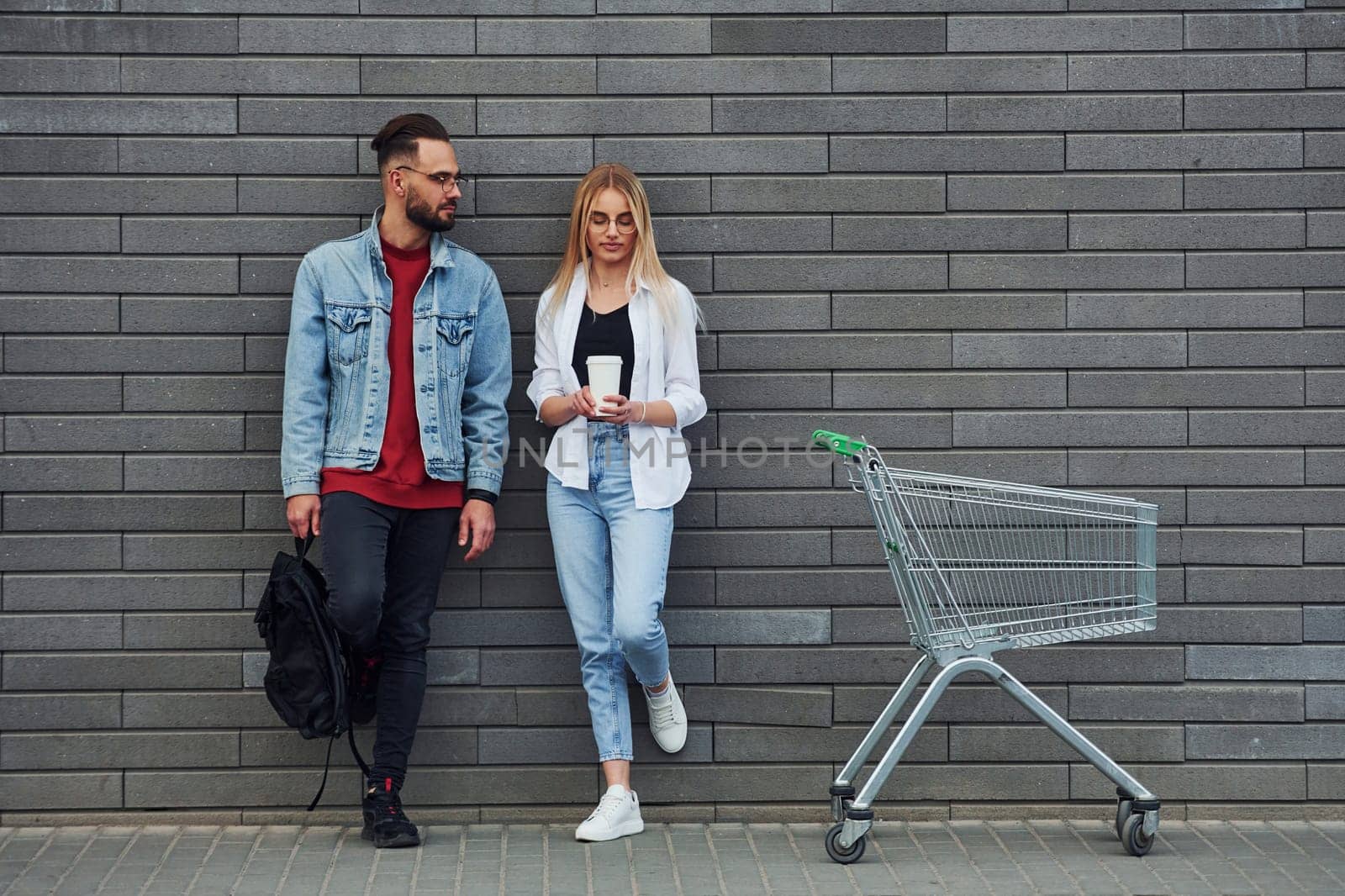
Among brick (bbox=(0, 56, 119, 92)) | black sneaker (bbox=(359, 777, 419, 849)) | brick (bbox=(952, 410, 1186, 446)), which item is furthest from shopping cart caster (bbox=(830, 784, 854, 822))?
brick (bbox=(0, 56, 119, 92))

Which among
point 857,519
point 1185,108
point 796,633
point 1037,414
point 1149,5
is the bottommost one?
point 796,633

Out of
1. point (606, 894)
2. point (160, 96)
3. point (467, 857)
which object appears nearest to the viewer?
point (606, 894)

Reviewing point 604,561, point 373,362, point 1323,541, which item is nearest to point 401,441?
point 373,362

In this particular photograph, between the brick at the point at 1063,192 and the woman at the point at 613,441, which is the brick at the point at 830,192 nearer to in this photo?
the brick at the point at 1063,192

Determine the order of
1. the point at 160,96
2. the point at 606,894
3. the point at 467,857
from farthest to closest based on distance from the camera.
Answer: the point at 160,96 → the point at 467,857 → the point at 606,894

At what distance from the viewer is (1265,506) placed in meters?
5.32

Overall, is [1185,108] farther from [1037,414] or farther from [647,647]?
[647,647]

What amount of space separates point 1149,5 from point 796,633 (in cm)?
264

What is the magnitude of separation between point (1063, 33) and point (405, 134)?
241 centimetres

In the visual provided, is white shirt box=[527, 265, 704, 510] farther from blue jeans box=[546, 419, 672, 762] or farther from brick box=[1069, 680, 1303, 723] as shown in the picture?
brick box=[1069, 680, 1303, 723]

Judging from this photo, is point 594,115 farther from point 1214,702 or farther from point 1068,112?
point 1214,702

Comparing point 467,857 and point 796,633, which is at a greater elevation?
point 796,633

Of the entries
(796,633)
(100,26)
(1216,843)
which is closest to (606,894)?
(796,633)

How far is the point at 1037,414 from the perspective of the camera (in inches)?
209
